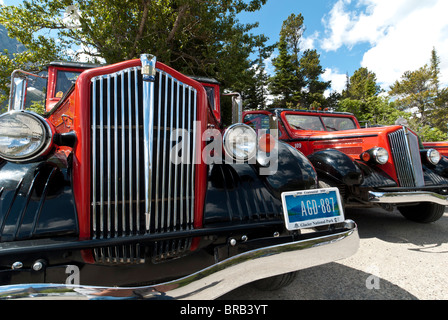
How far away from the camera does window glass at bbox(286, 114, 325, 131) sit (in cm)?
456

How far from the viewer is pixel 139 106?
4.16ft

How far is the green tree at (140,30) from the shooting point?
7.49 m

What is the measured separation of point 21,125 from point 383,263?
3070 millimetres

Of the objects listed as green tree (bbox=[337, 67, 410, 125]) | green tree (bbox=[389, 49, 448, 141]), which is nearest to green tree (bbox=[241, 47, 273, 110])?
green tree (bbox=[337, 67, 410, 125])

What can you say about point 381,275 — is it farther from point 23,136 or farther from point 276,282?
point 23,136

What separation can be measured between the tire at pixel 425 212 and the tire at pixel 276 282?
331cm

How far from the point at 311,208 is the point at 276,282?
0.66 m

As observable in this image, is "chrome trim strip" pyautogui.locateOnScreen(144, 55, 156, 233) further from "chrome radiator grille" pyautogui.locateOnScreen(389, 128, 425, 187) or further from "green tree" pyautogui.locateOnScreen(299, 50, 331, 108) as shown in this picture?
"green tree" pyautogui.locateOnScreen(299, 50, 331, 108)

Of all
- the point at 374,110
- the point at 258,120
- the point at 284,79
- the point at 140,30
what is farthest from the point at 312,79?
the point at 258,120

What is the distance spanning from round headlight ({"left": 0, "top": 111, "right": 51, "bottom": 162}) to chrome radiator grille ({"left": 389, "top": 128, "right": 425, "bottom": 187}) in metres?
3.99

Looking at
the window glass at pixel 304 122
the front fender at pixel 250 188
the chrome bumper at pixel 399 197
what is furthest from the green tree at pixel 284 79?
the front fender at pixel 250 188

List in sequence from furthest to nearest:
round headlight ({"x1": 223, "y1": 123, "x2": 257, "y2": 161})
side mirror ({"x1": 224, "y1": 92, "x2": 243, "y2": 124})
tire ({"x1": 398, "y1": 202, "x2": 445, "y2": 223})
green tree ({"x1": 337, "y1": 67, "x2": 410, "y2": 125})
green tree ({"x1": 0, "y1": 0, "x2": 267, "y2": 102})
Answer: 1. green tree ({"x1": 337, "y1": 67, "x2": 410, "y2": 125})
2. green tree ({"x1": 0, "y1": 0, "x2": 267, "y2": 102})
3. tire ({"x1": 398, "y1": 202, "x2": 445, "y2": 223})
4. side mirror ({"x1": 224, "y1": 92, "x2": 243, "y2": 124})
5. round headlight ({"x1": 223, "y1": 123, "x2": 257, "y2": 161})

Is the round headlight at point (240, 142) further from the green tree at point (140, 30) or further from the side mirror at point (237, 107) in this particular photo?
the green tree at point (140, 30)

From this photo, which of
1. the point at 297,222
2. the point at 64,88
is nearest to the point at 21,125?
the point at 297,222
